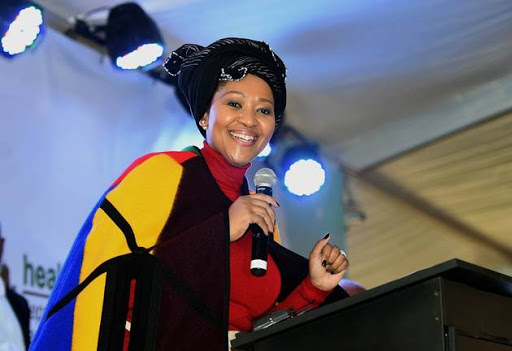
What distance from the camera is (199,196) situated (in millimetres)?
2006

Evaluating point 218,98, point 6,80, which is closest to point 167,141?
point 6,80

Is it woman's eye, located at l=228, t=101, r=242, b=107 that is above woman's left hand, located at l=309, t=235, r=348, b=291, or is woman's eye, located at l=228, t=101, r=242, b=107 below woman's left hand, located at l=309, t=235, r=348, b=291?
above

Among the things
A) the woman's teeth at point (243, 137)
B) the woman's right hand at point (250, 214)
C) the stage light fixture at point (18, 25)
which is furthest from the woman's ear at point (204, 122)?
the stage light fixture at point (18, 25)

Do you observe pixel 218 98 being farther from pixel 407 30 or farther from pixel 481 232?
pixel 481 232

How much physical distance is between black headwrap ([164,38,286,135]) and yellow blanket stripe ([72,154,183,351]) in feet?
0.89

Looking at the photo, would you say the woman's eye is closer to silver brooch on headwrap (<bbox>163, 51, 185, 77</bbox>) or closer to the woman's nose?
the woman's nose

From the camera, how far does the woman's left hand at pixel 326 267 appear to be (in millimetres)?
2168

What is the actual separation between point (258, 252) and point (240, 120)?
45 cm

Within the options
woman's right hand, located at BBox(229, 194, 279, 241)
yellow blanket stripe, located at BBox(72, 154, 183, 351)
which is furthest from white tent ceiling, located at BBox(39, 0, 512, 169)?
woman's right hand, located at BBox(229, 194, 279, 241)

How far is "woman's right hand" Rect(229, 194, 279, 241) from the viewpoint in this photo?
1.89 m

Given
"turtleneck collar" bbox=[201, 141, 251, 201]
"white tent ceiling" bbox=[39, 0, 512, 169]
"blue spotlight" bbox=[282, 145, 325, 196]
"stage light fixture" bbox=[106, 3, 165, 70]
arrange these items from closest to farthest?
"turtleneck collar" bbox=[201, 141, 251, 201], "stage light fixture" bbox=[106, 3, 165, 70], "white tent ceiling" bbox=[39, 0, 512, 169], "blue spotlight" bbox=[282, 145, 325, 196]

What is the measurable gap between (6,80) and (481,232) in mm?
4166

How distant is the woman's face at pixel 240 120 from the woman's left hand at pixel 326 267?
0.95ft

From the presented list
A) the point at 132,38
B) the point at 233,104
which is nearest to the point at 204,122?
the point at 233,104
